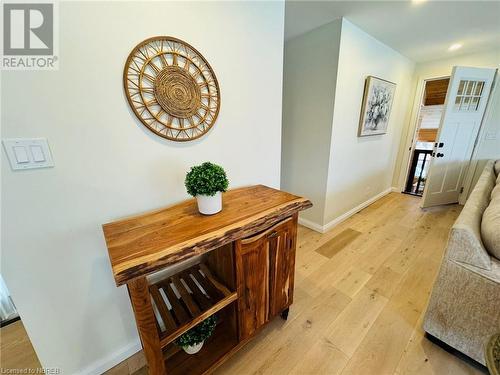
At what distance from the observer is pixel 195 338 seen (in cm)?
101

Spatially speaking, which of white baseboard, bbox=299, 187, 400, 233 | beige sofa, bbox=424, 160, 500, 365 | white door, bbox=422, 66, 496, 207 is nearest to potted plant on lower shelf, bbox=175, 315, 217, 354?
beige sofa, bbox=424, 160, 500, 365

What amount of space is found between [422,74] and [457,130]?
116cm

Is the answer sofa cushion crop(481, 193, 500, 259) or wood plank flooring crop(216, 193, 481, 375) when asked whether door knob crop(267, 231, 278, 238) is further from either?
sofa cushion crop(481, 193, 500, 259)

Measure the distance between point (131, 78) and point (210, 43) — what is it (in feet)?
1.62

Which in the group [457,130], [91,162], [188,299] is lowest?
[188,299]

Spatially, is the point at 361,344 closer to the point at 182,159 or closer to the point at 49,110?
the point at 182,159

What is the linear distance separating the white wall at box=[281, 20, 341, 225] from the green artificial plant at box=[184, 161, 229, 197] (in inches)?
66.3

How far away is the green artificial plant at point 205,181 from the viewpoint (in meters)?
0.95

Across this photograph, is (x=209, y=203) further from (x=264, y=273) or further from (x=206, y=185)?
(x=264, y=273)

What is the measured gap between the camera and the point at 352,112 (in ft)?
7.73

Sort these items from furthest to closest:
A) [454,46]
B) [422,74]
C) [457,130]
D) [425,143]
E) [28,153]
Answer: [425,143] → [422,74] → [457,130] → [454,46] → [28,153]

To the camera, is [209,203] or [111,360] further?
[111,360]

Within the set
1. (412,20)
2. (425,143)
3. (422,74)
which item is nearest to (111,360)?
(412,20)

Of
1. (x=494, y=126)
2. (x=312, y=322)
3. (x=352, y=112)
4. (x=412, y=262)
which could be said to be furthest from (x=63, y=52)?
(x=494, y=126)
